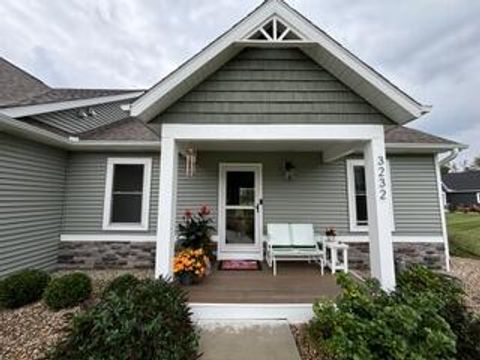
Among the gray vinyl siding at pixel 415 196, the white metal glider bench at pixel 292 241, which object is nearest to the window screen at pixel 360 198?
the gray vinyl siding at pixel 415 196

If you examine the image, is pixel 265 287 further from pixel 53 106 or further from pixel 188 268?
pixel 53 106

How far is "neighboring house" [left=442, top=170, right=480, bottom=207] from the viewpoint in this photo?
102 ft

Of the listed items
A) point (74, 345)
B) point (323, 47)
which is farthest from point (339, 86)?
point (74, 345)

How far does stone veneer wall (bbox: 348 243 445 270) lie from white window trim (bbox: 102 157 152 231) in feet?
17.5

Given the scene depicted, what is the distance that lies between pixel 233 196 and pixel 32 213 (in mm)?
4521

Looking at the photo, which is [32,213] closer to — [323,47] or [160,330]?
[160,330]

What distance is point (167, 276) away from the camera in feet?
11.9

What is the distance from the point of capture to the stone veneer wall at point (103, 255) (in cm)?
→ 634

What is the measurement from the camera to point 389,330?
241cm

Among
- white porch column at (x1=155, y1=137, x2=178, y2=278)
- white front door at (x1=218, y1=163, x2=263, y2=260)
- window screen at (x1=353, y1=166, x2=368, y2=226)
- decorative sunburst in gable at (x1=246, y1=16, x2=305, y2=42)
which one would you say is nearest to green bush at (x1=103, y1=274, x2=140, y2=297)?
white porch column at (x1=155, y1=137, x2=178, y2=278)

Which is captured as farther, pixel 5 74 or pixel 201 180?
pixel 5 74

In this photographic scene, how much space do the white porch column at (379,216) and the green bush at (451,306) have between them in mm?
292

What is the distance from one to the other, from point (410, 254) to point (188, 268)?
5.74 m

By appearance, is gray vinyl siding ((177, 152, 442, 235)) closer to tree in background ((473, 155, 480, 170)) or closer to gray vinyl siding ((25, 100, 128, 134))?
gray vinyl siding ((25, 100, 128, 134))
